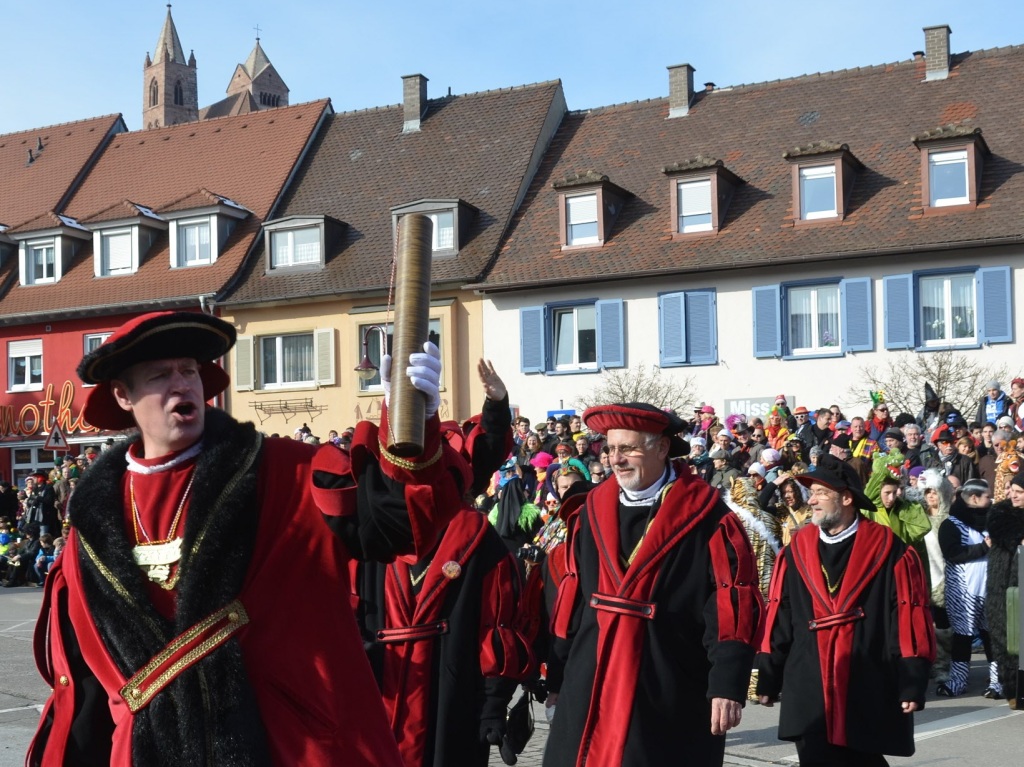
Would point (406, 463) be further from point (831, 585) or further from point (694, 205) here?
point (694, 205)

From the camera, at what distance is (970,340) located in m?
25.9

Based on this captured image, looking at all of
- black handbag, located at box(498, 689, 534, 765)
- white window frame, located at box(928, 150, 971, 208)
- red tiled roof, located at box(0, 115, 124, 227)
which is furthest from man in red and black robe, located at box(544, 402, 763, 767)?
red tiled roof, located at box(0, 115, 124, 227)

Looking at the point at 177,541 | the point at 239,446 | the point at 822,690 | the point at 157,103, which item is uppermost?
the point at 157,103

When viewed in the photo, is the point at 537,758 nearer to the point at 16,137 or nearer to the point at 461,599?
the point at 461,599

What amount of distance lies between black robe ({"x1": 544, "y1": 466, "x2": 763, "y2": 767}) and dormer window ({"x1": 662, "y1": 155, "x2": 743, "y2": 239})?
2369 centimetres

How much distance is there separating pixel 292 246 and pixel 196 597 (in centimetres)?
3120

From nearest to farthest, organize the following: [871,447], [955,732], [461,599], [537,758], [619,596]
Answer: [619,596]
[461,599]
[537,758]
[955,732]
[871,447]

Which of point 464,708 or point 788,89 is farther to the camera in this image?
point 788,89

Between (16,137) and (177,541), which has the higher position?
(16,137)

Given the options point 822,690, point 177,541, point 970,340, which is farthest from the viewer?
point 970,340

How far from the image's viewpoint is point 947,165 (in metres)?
26.8

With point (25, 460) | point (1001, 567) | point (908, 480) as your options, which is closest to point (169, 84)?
point (25, 460)

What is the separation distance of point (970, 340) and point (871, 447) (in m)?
9.39

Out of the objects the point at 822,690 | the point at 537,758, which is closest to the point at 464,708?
the point at 822,690
